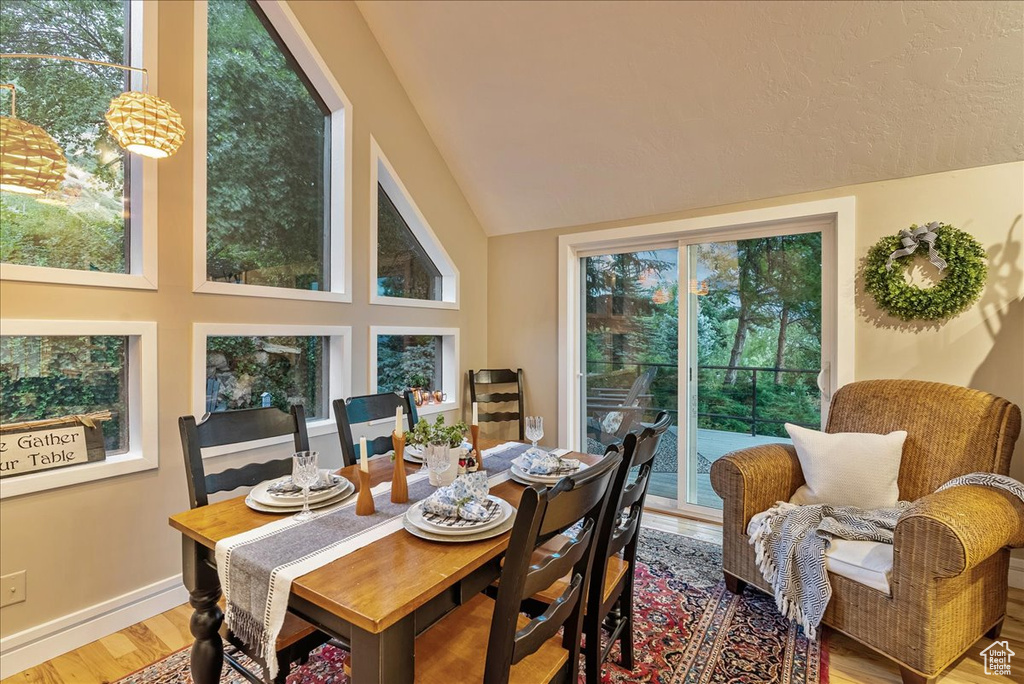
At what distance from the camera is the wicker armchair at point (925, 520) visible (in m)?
1.65

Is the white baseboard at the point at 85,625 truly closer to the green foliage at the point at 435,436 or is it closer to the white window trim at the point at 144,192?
the white window trim at the point at 144,192

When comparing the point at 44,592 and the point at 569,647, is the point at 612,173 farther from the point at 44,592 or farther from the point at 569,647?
the point at 44,592

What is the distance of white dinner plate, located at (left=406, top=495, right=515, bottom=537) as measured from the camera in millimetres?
1289

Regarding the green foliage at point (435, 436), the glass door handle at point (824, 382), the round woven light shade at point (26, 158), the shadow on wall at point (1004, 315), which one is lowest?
the green foliage at point (435, 436)

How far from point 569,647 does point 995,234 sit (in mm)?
2905

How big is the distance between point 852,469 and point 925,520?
65 cm

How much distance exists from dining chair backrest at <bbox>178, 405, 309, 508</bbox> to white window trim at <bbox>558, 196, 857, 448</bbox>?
90.2 inches

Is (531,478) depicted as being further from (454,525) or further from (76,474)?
(76,474)

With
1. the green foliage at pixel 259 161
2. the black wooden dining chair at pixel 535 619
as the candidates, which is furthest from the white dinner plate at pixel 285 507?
the green foliage at pixel 259 161

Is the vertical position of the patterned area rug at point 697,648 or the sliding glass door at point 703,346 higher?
the sliding glass door at point 703,346

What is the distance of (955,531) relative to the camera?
1.58m

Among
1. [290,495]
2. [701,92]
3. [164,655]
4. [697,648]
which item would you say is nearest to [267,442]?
[164,655]

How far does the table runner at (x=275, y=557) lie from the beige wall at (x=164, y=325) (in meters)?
1.24

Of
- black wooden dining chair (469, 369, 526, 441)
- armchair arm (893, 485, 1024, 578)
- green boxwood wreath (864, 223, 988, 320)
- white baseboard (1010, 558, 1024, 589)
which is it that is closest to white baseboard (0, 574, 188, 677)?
black wooden dining chair (469, 369, 526, 441)
